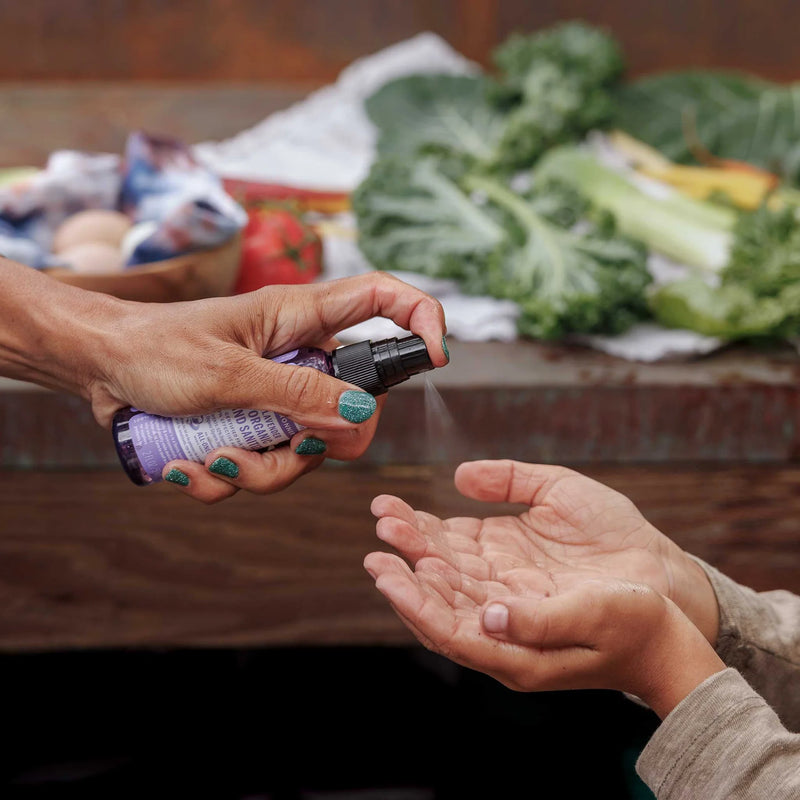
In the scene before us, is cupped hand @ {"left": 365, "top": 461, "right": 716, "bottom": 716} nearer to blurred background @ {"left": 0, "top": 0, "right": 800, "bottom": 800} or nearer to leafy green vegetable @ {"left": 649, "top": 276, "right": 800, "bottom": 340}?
blurred background @ {"left": 0, "top": 0, "right": 800, "bottom": 800}

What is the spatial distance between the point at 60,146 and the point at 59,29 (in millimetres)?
318

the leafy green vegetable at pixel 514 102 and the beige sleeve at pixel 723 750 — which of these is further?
the leafy green vegetable at pixel 514 102

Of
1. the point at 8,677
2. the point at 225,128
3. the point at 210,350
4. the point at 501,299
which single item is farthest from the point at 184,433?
the point at 225,128

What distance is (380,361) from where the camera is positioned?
0.80 m

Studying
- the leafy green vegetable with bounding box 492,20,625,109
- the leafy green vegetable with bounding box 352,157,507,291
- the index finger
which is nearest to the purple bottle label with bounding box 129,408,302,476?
the index finger

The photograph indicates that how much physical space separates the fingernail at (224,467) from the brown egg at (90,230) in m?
0.69

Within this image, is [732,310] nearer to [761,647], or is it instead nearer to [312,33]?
[761,647]

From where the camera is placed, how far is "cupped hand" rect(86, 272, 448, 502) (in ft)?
2.55

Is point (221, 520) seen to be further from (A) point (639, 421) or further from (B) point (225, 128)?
(B) point (225, 128)

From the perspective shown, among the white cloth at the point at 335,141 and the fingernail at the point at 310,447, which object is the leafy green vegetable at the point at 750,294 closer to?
the white cloth at the point at 335,141

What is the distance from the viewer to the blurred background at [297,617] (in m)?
1.28

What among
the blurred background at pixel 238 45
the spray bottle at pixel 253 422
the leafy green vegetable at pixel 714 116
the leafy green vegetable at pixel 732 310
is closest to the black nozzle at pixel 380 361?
the spray bottle at pixel 253 422

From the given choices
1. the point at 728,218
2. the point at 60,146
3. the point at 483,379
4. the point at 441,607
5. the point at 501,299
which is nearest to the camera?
the point at 441,607

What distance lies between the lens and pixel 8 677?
1571 millimetres
